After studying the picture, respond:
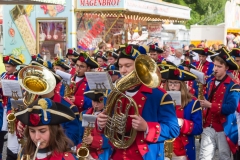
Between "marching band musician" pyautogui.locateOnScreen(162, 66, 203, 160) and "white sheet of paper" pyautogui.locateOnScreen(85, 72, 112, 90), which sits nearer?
"marching band musician" pyautogui.locateOnScreen(162, 66, 203, 160)

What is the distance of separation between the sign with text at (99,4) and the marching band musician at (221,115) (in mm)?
11110

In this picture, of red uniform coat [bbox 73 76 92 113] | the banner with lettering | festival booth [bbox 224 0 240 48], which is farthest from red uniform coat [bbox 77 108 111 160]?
festival booth [bbox 224 0 240 48]

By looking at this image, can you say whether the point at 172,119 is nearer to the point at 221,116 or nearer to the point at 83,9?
the point at 221,116

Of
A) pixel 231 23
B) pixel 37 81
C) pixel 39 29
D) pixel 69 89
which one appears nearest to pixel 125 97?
pixel 37 81

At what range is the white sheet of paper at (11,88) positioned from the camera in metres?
7.26

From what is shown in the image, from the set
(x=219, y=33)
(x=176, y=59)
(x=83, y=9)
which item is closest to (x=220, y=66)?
(x=176, y=59)

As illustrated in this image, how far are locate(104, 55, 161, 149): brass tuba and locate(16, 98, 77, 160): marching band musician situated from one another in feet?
1.91

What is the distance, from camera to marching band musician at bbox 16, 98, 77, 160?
395 cm

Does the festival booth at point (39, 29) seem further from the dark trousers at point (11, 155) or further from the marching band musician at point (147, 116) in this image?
the marching band musician at point (147, 116)

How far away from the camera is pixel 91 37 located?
19594mm

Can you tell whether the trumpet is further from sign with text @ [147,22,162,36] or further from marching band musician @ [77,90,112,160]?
sign with text @ [147,22,162,36]

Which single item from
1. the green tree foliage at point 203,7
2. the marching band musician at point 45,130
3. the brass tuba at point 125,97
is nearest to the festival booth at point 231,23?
the brass tuba at point 125,97

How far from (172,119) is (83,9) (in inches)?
561

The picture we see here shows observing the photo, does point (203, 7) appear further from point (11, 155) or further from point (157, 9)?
point (11, 155)
